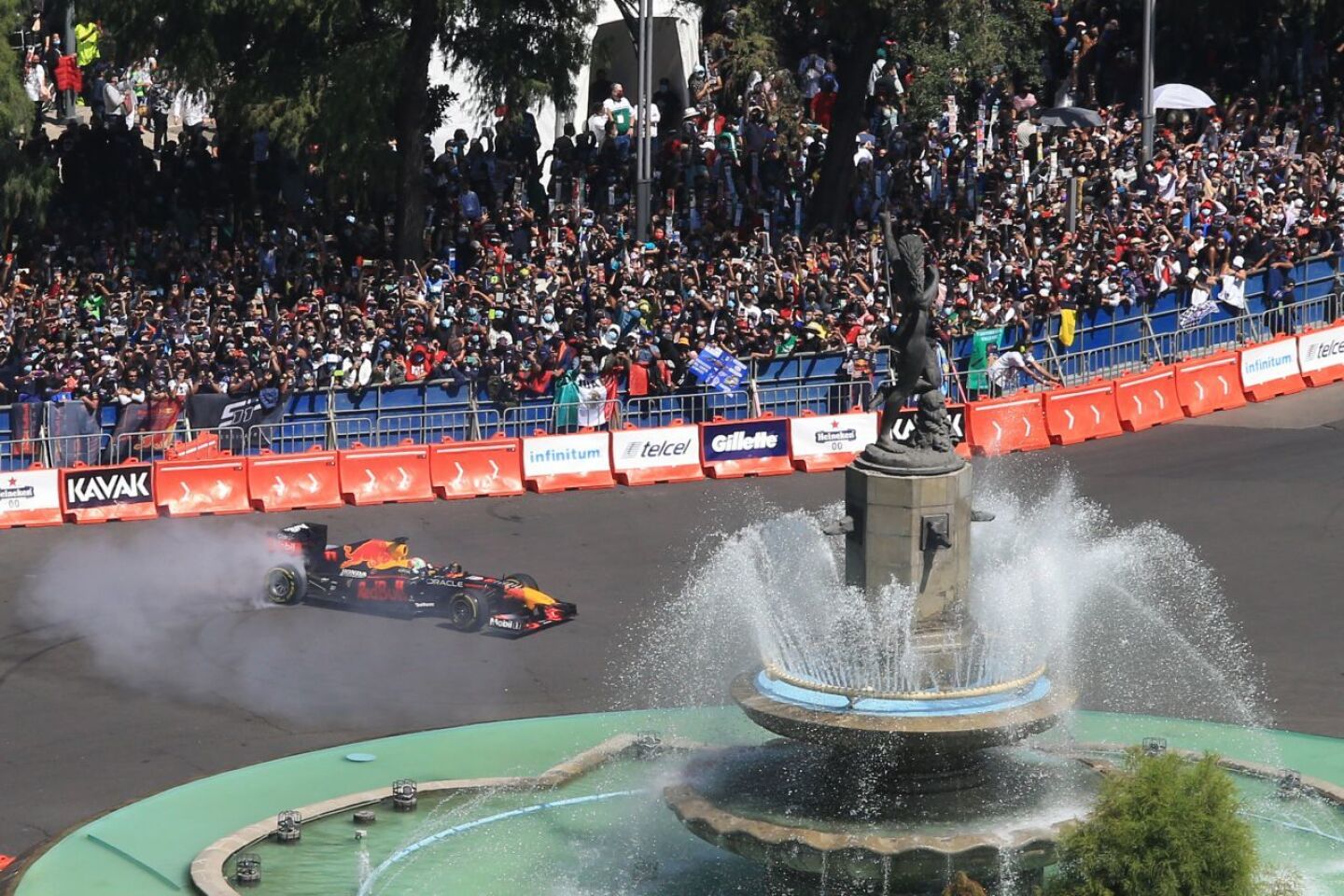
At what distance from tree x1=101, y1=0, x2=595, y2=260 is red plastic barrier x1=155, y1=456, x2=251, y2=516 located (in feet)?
23.8

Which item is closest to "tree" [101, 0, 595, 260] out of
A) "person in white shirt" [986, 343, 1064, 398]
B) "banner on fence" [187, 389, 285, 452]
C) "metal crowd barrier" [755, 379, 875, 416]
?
"banner on fence" [187, 389, 285, 452]

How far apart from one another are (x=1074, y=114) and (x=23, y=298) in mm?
18835

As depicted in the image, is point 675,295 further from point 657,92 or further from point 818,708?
point 818,708

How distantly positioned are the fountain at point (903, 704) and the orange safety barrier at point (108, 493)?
52.7 feet

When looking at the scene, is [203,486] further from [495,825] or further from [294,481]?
[495,825]

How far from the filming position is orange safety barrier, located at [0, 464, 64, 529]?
101 ft

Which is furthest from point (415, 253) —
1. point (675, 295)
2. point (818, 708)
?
point (818, 708)

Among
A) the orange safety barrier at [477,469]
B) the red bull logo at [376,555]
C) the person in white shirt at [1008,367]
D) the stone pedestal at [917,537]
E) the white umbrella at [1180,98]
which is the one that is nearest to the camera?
the stone pedestal at [917,537]

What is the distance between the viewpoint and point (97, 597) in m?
27.0

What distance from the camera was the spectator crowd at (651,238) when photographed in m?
34.1

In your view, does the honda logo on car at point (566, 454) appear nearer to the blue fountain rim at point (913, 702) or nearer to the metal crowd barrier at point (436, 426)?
the metal crowd barrier at point (436, 426)

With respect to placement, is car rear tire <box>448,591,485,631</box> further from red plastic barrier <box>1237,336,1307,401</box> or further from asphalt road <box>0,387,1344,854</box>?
red plastic barrier <box>1237,336,1307,401</box>

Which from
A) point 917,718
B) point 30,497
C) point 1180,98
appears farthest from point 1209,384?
point 917,718

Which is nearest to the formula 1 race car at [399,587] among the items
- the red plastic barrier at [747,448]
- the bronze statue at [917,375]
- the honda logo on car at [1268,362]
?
the red plastic barrier at [747,448]
